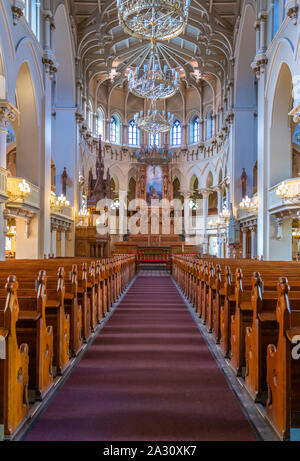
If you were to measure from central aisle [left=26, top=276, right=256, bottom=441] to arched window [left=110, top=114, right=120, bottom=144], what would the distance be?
1112 inches

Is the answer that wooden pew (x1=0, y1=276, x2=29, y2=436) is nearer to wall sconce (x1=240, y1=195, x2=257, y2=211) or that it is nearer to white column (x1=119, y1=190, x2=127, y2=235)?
wall sconce (x1=240, y1=195, x2=257, y2=211)

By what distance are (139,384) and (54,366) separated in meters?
1.08

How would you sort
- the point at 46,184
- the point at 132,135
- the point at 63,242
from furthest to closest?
the point at 132,135 → the point at 63,242 → the point at 46,184

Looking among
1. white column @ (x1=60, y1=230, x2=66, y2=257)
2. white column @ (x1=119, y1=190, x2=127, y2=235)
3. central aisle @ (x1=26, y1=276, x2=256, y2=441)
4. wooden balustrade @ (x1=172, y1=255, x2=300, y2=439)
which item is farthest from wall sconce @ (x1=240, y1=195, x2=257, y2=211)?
white column @ (x1=119, y1=190, x2=127, y2=235)

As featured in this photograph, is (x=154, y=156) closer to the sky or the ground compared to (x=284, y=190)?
closer to the sky

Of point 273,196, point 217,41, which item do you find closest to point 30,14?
point 273,196

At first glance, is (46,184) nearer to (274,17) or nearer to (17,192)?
(17,192)

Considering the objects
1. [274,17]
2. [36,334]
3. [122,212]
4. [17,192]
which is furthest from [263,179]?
[122,212]

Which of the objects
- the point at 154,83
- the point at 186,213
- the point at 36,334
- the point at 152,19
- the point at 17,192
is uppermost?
the point at 154,83

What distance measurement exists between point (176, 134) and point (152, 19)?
2161cm

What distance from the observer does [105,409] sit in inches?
137

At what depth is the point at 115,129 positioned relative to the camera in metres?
33.2
